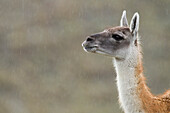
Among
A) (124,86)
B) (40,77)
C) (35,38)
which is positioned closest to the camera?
(124,86)

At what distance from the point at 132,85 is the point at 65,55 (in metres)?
13.2

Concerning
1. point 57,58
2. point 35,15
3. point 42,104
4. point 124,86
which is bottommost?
point 42,104

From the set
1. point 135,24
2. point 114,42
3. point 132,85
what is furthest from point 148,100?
point 135,24

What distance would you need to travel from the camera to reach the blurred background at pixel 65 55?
17.3m

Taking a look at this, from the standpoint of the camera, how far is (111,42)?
252 inches

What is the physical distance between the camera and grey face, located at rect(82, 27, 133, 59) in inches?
246

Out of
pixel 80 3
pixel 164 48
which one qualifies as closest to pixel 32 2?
pixel 80 3

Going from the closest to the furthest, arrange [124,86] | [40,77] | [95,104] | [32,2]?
[124,86] < [95,104] < [40,77] < [32,2]

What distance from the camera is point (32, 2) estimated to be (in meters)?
21.6

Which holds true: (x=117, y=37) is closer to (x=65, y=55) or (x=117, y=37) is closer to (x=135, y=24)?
(x=135, y=24)

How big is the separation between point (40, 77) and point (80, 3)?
5501mm

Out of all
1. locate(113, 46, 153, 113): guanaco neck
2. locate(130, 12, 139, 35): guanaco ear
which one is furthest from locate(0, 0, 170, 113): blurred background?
locate(113, 46, 153, 113): guanaco neck

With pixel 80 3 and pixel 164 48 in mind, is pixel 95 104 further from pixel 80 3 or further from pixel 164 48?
pixel 80 3

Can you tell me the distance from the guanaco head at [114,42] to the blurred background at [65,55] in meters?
10.3
